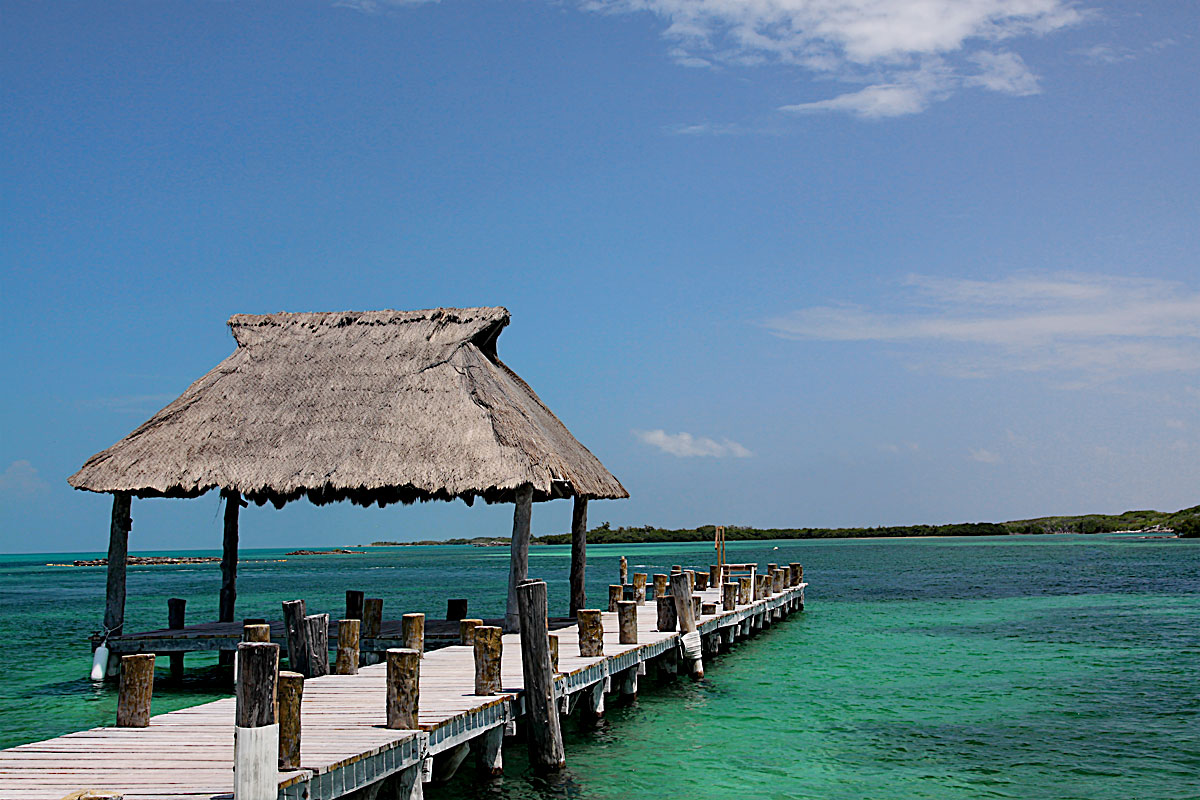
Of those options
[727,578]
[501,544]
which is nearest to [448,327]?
[727,578]

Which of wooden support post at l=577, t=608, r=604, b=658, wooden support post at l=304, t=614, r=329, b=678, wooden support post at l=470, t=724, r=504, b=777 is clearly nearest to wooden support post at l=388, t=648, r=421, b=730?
wooden support post at l=470, t=724, r=504, b=777

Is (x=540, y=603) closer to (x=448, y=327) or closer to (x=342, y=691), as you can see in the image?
(x=342, y=691)

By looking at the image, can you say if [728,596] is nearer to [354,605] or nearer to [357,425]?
[354,605]

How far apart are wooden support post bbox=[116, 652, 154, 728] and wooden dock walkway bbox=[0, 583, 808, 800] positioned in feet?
0.27

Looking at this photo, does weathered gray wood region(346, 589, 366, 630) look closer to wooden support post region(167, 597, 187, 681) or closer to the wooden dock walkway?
wooden support post region(167, 597, 187, 681)

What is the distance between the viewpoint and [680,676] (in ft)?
55.7

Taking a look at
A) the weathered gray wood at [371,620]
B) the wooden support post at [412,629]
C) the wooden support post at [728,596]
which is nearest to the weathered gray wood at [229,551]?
the weathered gray wood at [371,620]

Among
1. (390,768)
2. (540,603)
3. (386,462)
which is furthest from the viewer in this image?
(386,462)

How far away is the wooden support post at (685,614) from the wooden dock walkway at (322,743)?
10.8 ft

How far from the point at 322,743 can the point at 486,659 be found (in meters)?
2.47

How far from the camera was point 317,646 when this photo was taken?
1131 cm

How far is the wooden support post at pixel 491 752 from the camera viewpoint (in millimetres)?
9766

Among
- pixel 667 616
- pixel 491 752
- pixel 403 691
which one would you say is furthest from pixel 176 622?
pixel 403 691

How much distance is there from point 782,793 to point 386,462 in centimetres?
664
